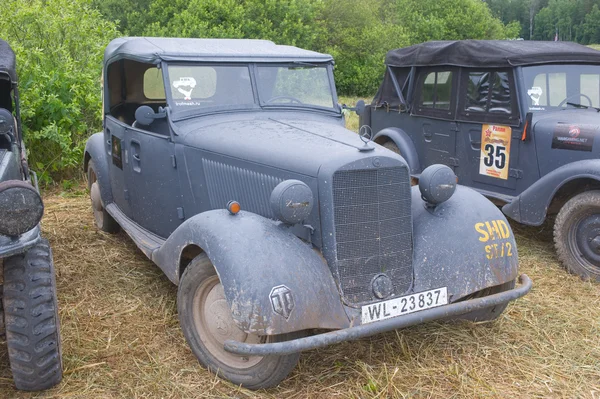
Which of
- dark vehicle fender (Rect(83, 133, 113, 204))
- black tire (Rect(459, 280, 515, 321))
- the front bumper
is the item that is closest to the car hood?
the front bumper

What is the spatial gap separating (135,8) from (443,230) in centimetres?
1734

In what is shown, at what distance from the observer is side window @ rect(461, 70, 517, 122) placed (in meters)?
5.86

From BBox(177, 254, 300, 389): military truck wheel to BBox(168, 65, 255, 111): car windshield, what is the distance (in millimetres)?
1454

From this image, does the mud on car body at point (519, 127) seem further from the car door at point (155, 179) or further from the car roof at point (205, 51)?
the car door at point (155, 179)

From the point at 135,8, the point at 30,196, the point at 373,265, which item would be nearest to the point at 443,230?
the point at 373,265

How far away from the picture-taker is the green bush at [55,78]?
297 inches

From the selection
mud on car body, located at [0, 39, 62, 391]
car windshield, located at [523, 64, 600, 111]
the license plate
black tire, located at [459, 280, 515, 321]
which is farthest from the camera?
car windshield, located at [523, 64, 600, 111]

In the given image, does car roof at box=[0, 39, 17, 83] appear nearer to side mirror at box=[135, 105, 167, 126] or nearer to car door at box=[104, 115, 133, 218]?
side mirror at box=[135, 105, 167, 126]

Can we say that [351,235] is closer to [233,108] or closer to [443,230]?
[443,230]

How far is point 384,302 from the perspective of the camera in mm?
3268

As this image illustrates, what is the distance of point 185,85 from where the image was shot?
4.38m

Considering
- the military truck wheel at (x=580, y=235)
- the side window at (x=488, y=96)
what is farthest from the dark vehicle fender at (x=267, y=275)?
the side window at (x=488, y=96)

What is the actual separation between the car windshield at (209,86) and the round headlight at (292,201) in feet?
4.84

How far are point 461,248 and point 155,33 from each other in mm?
13763
